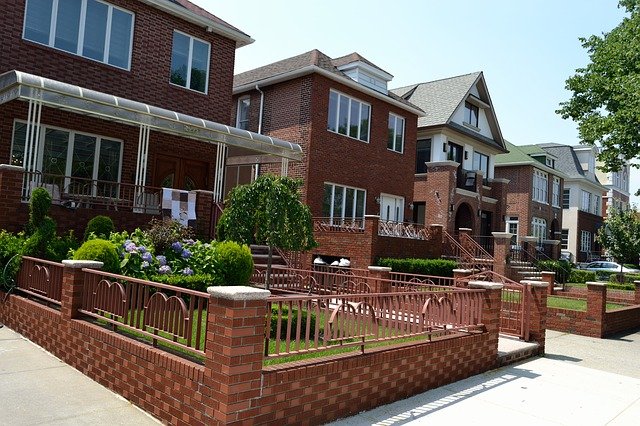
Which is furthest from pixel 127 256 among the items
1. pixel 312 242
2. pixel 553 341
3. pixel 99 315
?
pixel 553 341

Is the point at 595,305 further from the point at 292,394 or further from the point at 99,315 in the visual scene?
the point at 99,315

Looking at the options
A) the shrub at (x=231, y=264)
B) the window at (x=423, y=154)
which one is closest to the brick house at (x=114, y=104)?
the shrub at (x=231, y=264)

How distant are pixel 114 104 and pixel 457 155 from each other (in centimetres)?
1951

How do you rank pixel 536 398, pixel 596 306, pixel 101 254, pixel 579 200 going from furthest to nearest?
1. pixel 579 200
2. pixel 596 306
3. pixel 101 254
4. pixel 536 398

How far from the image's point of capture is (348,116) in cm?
2000

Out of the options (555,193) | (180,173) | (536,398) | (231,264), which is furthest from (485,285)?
(555,193)

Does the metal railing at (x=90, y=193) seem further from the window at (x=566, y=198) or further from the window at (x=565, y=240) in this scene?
the window at (x=566, y=198)

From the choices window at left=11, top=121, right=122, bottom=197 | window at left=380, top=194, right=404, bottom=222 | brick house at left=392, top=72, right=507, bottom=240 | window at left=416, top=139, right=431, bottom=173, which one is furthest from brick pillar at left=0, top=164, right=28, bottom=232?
window at left=416, top=139, right=431, bottom=173

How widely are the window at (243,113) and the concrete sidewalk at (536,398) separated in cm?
1511

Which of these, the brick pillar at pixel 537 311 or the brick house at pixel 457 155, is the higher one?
the brick house at pixel 457 155

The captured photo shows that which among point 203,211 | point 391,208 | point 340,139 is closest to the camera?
point 203,211

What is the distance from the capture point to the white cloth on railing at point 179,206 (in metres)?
12.1

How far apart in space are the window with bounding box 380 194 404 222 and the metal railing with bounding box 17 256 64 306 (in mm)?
15250

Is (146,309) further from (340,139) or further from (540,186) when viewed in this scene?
(540,186)
